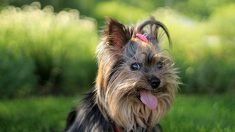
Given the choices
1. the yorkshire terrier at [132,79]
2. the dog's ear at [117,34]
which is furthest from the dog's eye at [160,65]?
the dog's ear at [117,34]

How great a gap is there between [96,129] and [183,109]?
417 centimetres

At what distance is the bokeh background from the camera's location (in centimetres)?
1127

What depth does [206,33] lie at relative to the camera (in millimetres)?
16281

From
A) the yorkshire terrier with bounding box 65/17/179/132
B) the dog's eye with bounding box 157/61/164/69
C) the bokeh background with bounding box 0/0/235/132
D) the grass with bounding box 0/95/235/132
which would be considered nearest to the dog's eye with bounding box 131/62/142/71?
the yorkshire terrier with bounding box 65/17/179/132

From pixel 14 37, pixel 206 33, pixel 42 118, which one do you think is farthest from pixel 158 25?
pixel 206 33

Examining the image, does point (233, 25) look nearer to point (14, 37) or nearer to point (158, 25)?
point (14, 37)

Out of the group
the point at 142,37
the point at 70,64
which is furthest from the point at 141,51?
the point at 70,64

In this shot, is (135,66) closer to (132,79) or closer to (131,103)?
(132,79)

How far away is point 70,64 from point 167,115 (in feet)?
14.0

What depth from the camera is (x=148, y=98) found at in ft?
21.6

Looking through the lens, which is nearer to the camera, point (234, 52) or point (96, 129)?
point (96, 129)

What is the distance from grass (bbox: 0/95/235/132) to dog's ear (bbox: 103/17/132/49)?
266cm

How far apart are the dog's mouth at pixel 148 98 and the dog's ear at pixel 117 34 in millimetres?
497

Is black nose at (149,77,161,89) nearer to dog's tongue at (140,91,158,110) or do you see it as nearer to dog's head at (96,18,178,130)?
dog's head at (96,18,178,130)
